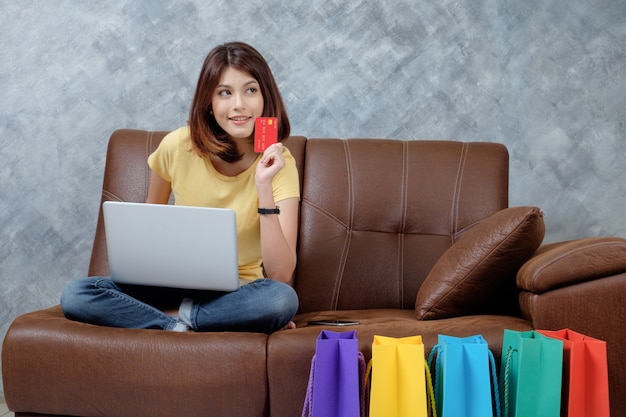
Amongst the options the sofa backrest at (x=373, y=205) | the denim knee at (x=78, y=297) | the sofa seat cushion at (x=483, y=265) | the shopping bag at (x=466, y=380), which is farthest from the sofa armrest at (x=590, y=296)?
the denim knee at (x=78, y=297)

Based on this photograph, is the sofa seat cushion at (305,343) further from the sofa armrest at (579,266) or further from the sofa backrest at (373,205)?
the sofa backrest at (373,205)

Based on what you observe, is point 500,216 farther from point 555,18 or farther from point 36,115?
point 36,115

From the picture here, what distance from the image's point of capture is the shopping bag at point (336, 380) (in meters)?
1.65

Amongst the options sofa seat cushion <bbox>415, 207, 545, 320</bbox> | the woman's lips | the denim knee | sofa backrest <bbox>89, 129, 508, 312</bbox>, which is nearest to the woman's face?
the woman's lips

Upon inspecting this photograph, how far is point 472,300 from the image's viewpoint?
210 centimetres

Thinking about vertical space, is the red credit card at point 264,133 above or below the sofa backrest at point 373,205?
above

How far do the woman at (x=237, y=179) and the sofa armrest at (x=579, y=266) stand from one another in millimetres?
642

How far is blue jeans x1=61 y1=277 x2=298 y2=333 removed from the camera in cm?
193

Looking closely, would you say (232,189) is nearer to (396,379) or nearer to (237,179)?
(237,179)

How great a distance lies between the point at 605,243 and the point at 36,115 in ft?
7.33

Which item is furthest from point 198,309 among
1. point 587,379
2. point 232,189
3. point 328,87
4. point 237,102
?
point 328,87

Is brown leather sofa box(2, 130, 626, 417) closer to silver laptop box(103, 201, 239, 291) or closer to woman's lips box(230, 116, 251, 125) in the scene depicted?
silver laptop box(103, 201, 239, 291)

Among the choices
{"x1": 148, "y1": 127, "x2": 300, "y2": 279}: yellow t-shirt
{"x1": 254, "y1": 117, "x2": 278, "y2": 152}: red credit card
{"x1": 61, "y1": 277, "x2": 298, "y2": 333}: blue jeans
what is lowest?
{"x1": 61, "y1": 277, "x2": 298, "y2": 333}: blue jeans

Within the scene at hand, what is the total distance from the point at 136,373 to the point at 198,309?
9.5 inches
